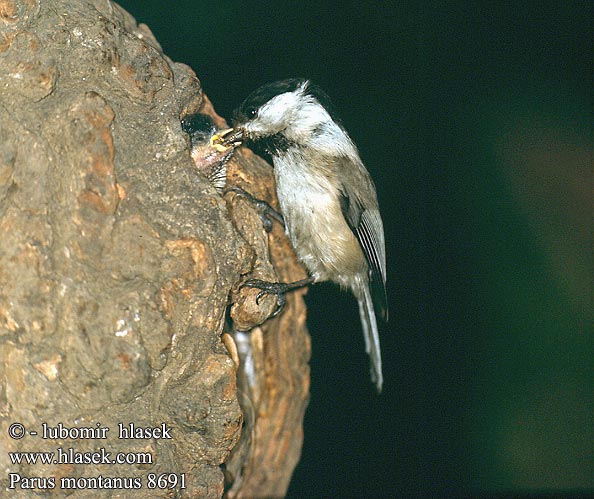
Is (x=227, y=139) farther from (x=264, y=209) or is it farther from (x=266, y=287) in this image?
(x=266, y=287)

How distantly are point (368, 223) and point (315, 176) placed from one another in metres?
0.25

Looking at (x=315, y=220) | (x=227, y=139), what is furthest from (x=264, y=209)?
(x=227, y=139)

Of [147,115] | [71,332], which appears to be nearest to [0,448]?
[71,332]

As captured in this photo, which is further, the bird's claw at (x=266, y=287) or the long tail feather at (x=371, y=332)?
the long tail feather at (x=371, y=332)

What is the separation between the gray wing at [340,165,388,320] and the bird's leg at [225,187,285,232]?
0.23 metres

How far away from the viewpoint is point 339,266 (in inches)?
90.3

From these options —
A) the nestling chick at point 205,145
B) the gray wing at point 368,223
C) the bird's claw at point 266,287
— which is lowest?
the bird's claw at point 266,287

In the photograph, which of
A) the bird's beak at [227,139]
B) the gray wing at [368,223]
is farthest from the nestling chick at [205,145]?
the gray wing at [368,223]

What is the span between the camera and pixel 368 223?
7.34ft

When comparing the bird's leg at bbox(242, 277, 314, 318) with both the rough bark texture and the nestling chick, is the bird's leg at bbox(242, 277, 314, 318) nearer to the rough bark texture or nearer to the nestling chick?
the rough bark texture

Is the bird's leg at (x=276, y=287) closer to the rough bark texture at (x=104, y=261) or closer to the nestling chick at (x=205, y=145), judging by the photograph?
the rough bark texture at (x=104, y=261)

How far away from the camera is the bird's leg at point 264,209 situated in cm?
211

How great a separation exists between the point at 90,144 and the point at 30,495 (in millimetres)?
874

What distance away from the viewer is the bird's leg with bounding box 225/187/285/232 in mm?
2111
